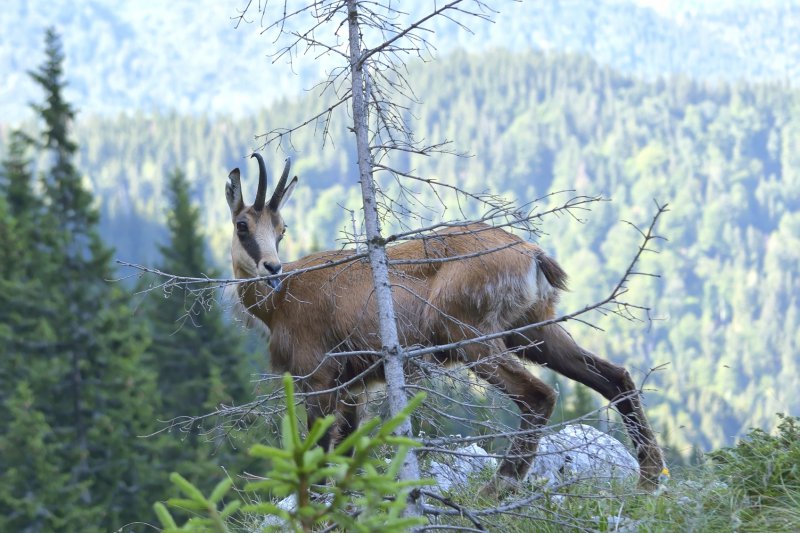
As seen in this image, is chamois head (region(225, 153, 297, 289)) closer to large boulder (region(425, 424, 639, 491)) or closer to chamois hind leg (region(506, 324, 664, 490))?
chamois hind leg (region(506, 324, 664, 490))

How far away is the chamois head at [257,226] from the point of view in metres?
7.74

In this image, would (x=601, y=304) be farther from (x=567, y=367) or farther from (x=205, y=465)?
(x=205, y=465)

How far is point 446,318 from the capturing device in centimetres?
667

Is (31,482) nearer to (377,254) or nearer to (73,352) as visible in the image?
(73,352)

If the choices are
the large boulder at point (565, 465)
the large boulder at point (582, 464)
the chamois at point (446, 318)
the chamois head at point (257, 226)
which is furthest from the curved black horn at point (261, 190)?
the large boulder at point (582, 464)

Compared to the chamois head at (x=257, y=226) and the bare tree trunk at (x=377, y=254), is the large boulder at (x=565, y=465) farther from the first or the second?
the chamois head at (x=257, y=226)

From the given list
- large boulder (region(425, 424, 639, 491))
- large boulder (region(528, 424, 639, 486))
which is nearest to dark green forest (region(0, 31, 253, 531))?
large boulder (region(425, 424, 639, 491))

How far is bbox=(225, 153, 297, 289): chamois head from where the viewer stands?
7.74m

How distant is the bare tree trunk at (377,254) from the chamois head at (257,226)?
2.83m

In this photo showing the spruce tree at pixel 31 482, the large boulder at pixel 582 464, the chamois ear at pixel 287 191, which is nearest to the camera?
the large boulder at pixel 582 464

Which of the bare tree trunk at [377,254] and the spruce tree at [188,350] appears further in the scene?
the spruce tree at [188,350]

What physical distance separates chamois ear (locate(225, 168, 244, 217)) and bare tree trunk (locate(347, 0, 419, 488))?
11.1 feet

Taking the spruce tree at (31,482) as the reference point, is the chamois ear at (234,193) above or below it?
above

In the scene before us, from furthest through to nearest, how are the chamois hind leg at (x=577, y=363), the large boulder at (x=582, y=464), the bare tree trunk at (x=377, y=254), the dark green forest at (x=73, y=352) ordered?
1. the dark green forest at (x=73, y=352)
2. the chamois hind leg at (x=577, y=363)
3. the large boulder at (x=582, y=464)
4. the bare tree trunk at (x=377, y=254)
